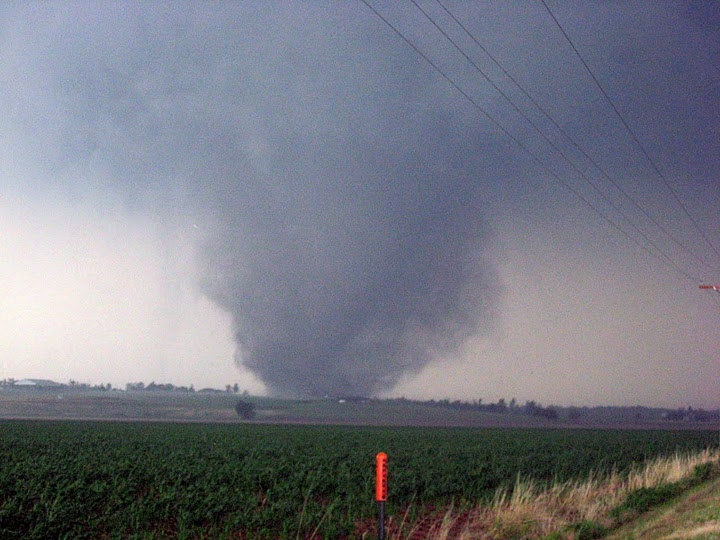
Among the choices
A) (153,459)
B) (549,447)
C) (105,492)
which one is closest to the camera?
(105,492)

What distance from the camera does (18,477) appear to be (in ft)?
68.1

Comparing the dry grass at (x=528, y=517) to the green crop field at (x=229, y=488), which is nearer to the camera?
the dry grass at (x=528, y=517)

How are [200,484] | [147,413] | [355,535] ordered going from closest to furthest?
[355,535]
[200,484]
[147,413]

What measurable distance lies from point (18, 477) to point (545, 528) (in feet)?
55.6

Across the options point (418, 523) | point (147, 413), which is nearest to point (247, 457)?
point (418, 523)

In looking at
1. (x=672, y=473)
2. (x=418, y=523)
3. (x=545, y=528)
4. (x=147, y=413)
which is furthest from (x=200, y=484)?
(x=147, y=413)

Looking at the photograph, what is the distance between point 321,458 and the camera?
1125 inches

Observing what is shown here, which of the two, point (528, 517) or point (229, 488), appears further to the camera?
point (229, 488)

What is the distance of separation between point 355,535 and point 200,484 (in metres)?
7.25

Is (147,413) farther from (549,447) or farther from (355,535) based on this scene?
(355,535)

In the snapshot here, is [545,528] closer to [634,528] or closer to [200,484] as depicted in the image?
[634,528]

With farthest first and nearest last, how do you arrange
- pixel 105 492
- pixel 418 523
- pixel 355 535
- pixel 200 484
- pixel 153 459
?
1. pixel 153 459
2. pixel 200 484
3. pixel 105 492
4. pixel 418 523
5. pixel 355 535

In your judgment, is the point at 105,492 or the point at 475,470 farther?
the point at 475,470

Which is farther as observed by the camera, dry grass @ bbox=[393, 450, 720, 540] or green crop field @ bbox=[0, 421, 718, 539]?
green crop field @ bbox=[0, 421, 718, 539]
